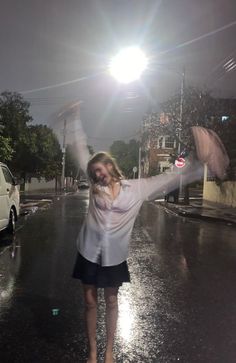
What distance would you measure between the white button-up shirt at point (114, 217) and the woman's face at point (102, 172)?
0.19 ft

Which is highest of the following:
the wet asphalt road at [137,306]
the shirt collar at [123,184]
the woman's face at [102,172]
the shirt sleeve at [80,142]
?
the shirt sleeve at [80,142]

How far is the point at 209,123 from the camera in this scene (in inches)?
1098

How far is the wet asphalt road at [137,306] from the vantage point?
473 centimetres

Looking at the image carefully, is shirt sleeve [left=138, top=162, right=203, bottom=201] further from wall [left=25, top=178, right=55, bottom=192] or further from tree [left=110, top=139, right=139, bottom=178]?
tree [left=110, top=139, right=139, bottom=178]

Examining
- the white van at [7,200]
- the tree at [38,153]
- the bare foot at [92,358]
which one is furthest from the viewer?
the tree at [38,153]

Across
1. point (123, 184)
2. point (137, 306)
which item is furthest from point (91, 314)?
point (137, 306)

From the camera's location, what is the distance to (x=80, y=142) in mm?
4488

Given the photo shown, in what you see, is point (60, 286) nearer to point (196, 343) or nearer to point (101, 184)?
point (196, 343)

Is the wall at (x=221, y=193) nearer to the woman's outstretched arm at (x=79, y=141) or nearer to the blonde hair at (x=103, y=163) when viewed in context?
the woman's outstretched arm at (x=79, y=141)

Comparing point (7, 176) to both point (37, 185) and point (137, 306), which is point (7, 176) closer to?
point (137, 306)

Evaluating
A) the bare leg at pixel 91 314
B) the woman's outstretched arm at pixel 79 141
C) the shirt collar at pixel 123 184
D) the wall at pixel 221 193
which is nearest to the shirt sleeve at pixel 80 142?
the woman's outstretched arm at pixel 79 141

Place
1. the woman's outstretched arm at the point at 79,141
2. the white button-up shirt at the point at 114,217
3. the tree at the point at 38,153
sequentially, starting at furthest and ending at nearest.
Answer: the tree at the point at 38,153
the woman's outstretched arm at the point at 79,141
the white button-up shirt at the point at 114,217

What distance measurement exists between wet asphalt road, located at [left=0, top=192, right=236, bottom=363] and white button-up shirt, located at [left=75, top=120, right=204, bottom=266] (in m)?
1.11

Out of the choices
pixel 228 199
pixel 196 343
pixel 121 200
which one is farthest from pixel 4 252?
pixel 228 199
